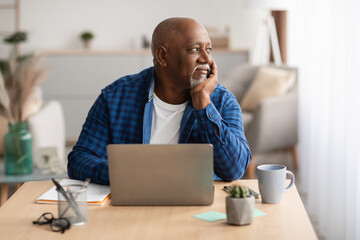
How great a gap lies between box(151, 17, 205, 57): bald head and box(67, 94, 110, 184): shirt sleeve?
11.8 inches

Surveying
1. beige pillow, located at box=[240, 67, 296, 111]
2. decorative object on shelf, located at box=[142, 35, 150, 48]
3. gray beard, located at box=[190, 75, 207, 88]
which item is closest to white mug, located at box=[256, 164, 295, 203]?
gray beard, located at box=[190, 75, 207, 88]

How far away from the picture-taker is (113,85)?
2.17m

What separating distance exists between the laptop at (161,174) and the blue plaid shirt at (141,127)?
253mm

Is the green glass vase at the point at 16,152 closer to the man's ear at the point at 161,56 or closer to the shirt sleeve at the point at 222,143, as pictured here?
the man's ear at the point at 161,56

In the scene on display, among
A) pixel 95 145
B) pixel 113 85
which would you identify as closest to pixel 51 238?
pixel 95 145

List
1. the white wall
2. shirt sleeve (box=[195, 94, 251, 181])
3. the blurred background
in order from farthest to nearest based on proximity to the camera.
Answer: the white wall, the blurred background, shirt sleeve (box=[195, 94, 251, 181])

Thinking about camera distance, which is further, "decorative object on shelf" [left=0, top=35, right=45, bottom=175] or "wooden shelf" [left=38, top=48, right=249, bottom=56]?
"wooden shelf" [left=38, top=48, right=249, bottom=56]

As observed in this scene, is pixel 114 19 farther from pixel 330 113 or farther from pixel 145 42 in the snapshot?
pixel 330 113

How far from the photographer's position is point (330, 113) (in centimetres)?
329

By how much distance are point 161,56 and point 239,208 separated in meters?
0.79

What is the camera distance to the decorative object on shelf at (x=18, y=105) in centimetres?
307

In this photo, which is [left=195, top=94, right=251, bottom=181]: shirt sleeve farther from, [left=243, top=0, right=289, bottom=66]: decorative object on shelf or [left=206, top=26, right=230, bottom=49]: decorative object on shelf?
[left=206, top=26, right=230, bottom=49]: decorative object on shelf

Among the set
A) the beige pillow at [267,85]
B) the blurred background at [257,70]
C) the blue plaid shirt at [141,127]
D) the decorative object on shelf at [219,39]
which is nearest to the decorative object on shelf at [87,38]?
the blurred background at [257,70]

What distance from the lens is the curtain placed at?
272 cm
